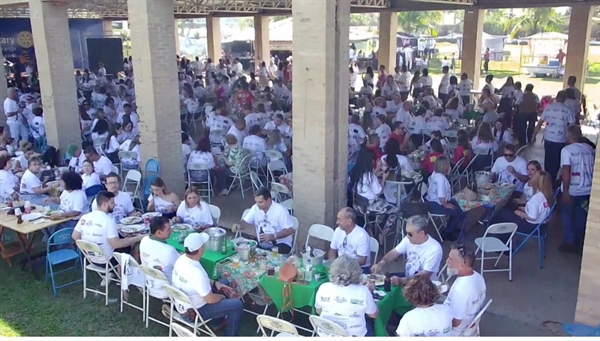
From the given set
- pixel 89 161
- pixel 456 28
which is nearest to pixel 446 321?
pixel 89 161

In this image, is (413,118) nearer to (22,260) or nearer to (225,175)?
(225,175)

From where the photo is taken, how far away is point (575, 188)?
696 centimetres

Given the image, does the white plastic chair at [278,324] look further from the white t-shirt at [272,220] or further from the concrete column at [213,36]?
the concrete column at [213,36]

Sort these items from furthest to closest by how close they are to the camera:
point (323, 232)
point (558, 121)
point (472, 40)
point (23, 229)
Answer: point (472, 40) → point (558, 121) → point (23, 229) → point (323, 232)

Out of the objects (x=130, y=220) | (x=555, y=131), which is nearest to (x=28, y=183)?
(x=130, y=220)

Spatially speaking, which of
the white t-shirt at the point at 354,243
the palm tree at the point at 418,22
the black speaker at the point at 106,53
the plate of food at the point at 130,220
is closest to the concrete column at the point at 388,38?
the black speaker at the point at 106,53

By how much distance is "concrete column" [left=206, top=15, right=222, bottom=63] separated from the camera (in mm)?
27812

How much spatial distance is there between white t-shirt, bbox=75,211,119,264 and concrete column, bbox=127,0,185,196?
3195 mm

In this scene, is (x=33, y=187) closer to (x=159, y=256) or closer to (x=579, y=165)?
(x=159, y=256)

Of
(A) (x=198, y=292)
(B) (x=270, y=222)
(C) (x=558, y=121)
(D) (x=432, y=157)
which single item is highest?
(C) (x=558, y=121)

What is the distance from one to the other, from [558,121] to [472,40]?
1056 centimetres

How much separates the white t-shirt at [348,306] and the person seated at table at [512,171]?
4195 millimetres

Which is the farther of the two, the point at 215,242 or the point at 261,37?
the point at 261,37

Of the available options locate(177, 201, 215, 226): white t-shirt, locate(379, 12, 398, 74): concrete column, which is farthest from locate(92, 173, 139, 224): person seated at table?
locate(379, 12, 398, 74): concrete column
